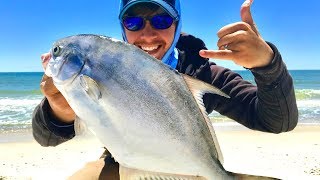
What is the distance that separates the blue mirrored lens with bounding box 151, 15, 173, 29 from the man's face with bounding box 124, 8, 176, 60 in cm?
3

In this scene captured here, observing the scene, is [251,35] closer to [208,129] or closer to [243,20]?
[243,20]

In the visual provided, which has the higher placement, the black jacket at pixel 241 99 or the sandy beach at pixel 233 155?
the black jacket at pixel 241 99

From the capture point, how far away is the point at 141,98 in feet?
6.30

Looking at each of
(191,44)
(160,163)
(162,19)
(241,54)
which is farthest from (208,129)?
(191,44)

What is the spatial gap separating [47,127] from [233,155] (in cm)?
611

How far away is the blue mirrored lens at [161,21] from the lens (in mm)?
3148

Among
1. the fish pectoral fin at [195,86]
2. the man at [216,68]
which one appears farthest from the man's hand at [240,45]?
Answer: the fish pectoral fin at [195,86]

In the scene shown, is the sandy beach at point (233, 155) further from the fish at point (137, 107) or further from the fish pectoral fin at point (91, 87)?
the fish pectoral fin at point (91, 87)

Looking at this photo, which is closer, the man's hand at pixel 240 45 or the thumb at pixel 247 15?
the man's hand at pixel 240 45

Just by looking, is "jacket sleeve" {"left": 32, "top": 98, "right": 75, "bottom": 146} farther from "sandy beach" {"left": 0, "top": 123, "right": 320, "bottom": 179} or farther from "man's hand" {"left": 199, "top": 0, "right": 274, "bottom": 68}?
"sandy beach" {"left": 0, "top": 123, "right": 320, "bottom": 179}

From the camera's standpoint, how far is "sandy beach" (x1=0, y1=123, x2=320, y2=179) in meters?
7.20

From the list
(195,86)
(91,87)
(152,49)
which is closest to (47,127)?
(152,49)

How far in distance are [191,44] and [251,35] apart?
4.86 ft

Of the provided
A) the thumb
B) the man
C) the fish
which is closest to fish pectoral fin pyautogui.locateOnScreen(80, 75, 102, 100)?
the fish
